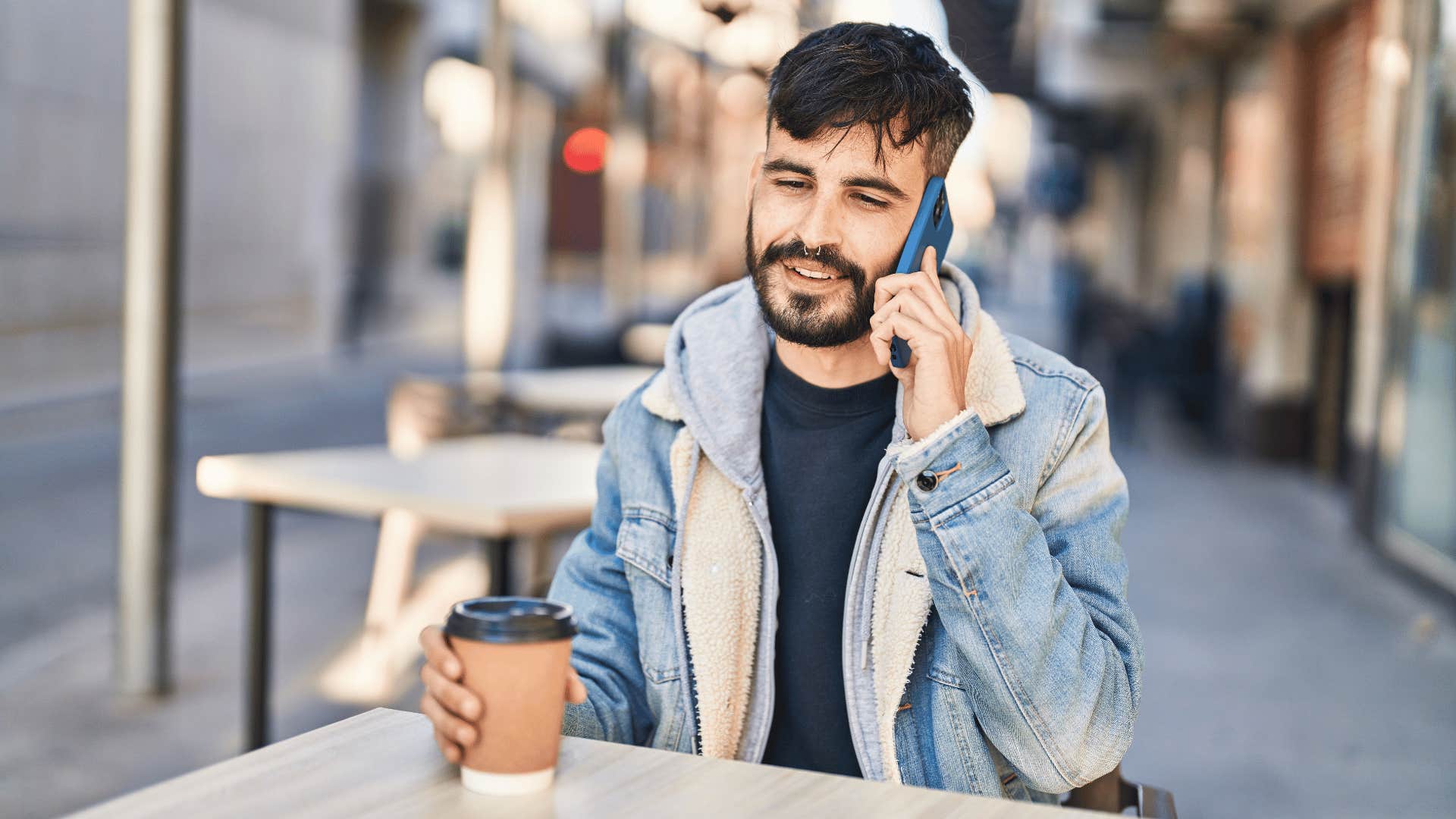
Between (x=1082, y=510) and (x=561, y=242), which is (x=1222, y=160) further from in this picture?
(x=561, y=242)

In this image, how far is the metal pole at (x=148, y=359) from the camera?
13.4ft

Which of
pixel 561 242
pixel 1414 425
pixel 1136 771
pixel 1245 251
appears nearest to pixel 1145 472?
pixel 1245 251

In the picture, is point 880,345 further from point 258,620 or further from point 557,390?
point 557,390

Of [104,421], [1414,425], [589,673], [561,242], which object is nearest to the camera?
[589,673]

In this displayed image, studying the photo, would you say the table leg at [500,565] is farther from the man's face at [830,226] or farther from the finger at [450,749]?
the finger at [450,749]

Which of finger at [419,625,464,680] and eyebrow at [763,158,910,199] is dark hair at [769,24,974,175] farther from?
finger at [419,625,464,680]

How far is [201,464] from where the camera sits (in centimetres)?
311

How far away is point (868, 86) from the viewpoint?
165 centimetres

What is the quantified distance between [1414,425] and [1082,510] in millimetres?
5578

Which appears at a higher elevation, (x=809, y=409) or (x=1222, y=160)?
(x=1222, y=160)

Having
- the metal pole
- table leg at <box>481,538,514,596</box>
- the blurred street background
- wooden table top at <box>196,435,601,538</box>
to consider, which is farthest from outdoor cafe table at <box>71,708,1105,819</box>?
the metal pole

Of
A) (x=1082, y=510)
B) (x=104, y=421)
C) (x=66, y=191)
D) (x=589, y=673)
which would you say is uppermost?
(x=66, y=191)

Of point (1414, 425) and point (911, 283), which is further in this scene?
point (1414, 425)

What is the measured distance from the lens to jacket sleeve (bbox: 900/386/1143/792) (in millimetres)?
1414
